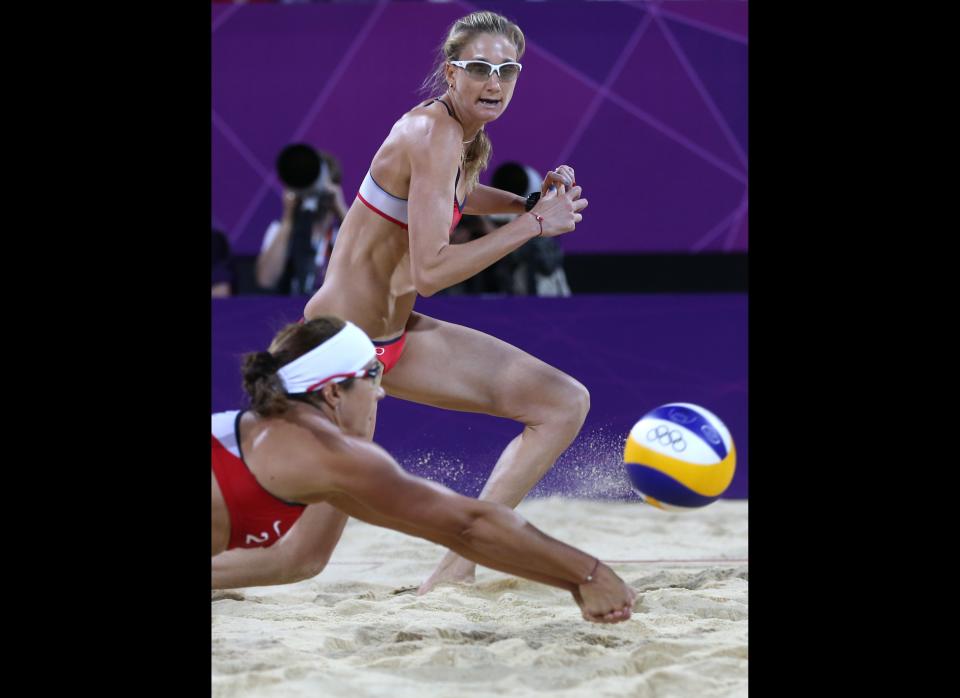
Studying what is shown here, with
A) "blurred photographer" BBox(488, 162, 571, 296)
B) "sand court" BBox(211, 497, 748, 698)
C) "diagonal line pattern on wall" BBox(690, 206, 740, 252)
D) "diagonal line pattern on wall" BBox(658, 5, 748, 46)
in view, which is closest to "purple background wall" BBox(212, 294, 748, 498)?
"blurred photographer" BBox(488, 162, 571, 296)

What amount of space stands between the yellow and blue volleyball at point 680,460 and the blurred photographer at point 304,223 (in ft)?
11.6

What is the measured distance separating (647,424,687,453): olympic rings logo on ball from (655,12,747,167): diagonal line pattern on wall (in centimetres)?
538

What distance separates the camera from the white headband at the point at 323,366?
314 centimetres

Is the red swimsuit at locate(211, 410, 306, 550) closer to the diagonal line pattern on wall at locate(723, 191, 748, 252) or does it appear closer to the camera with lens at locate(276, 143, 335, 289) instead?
the camera with lens at locate(276, 143, 335, 289)

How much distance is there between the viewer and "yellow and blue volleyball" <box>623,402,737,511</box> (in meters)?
3.72

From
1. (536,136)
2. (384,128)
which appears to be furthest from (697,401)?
(384,128)

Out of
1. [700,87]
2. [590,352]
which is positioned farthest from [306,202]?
[700,87]

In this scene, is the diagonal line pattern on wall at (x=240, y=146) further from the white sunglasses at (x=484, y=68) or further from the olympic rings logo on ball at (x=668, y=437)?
the olympic rings logo on ball at (x=668, y=437)

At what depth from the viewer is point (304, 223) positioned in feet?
23.0

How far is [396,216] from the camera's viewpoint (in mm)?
4035

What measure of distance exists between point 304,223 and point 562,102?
8.93 ft

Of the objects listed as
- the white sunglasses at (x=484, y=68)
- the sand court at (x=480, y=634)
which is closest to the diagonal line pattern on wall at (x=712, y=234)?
the sand court at (x=480, y=634)
